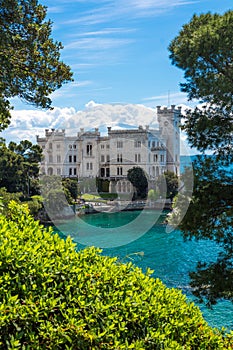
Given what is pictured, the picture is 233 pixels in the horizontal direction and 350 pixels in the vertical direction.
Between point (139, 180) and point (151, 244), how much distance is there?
1304 cm

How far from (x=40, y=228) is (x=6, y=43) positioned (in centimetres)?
414

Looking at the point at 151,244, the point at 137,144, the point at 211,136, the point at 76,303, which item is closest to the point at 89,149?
the point at 137,144

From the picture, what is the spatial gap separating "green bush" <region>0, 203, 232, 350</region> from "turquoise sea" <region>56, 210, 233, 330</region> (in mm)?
6452

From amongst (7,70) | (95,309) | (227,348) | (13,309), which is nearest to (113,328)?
(95,309)

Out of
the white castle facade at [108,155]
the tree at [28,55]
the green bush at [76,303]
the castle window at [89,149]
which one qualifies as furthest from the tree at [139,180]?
the green bush at [76,303]

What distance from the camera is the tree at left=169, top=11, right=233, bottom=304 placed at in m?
6.09

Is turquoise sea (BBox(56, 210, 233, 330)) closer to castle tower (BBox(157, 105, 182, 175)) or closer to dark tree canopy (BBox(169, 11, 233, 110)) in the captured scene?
dark tree canopy (BBox(169, 11, 233, 110))

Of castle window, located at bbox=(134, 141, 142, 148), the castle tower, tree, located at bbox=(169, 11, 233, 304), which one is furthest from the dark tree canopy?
castle window, located at bbox=(134, 141, 142, 148)

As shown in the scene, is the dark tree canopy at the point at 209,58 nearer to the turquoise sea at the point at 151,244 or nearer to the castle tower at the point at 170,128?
the turquoise sea at the point at 151,244

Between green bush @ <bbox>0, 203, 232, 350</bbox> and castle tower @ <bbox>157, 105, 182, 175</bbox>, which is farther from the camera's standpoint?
castle tower @ <bbox>157, 105, 182, 175</bbox>

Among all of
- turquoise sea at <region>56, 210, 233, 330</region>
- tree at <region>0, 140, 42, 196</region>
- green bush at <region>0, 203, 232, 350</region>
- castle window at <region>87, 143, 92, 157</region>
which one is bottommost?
turquoise sea at <region>56, 210, 233, 330</region>

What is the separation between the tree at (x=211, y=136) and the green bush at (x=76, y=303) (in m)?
4.45

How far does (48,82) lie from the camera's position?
5.97 m

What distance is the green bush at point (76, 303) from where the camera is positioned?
132 cm
